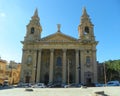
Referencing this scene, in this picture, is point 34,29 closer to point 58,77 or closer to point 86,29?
point 86,29

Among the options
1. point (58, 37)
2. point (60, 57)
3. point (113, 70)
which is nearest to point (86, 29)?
point (58, 37)

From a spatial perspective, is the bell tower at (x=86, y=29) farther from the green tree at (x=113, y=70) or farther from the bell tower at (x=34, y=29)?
the green tree at (x=113, y=70)

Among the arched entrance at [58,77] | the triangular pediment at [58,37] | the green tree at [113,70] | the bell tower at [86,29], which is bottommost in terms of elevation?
the arched entrance at [58,77]

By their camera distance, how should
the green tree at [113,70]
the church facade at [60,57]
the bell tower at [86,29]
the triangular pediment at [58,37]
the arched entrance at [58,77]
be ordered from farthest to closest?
the green tree at [113,70], the bell tower at [86,29], the triangular pediment at [58,37], the arched entrance at [58,77], the church facade at [60,57]

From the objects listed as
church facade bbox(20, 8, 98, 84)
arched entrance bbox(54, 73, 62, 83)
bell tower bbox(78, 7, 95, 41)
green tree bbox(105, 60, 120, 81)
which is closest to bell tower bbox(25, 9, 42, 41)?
church facade bbox(20, 8, 98, 84)

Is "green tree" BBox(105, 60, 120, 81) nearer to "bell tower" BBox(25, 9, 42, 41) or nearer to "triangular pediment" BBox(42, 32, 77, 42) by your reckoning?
"triangular pediment" BBox(42, 32, 77, 42)

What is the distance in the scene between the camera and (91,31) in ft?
172

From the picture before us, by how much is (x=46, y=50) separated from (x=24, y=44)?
6.31m

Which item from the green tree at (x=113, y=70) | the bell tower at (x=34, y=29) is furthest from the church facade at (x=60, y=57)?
the green tree at (x=113, y=70)

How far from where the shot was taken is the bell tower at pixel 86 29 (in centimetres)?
5094

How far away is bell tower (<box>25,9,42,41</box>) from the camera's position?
5192 centimetres

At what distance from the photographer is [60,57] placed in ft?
168

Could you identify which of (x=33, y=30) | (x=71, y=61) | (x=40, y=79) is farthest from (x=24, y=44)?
(x=71, y=61)

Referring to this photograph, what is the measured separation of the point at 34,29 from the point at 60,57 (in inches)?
443
